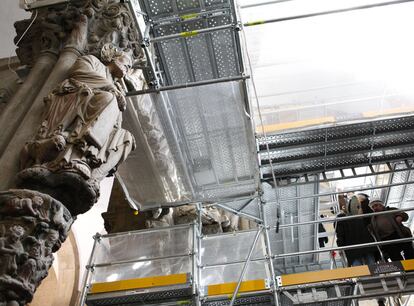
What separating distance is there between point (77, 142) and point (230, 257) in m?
3.05

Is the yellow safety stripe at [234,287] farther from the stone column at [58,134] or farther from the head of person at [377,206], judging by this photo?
the stone column at [58,134]

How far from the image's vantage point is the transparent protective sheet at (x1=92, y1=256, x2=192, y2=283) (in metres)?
5.25

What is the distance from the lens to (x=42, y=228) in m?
Answer: 2.57

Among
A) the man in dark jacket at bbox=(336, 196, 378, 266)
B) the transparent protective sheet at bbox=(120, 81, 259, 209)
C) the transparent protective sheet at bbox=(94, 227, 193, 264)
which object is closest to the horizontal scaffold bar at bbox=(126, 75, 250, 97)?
the transparent protective sheet at bbox=(120, 81, 259, 209)

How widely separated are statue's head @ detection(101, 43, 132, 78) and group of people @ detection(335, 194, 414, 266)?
3.42m

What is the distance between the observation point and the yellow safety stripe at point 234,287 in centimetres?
475

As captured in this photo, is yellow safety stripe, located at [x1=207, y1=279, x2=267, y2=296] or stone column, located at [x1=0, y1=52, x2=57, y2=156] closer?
stone column, located at [x1=0, y1=52, x2=57, y2=156]

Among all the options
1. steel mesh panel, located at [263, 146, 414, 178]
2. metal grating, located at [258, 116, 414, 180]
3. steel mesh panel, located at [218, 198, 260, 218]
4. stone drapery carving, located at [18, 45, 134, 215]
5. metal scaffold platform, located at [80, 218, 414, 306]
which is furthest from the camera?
steel mesh panel, located at [218, 198, 260, 218]

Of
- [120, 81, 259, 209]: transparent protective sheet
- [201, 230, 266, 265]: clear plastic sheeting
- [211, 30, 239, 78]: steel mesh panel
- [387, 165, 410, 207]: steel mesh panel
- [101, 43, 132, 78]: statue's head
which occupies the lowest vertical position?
[201, 230, 266, 265]: clear plastic sheeting

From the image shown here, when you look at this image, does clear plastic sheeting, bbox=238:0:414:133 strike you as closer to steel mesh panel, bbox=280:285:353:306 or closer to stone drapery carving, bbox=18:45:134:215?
Answer: steel mesh panel, bbox=280:285:353:306

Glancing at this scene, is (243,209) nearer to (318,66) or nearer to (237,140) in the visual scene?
(237,140)

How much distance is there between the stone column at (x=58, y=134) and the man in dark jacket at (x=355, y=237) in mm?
3566

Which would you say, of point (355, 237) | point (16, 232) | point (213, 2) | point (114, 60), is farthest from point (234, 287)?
point (213, 2)

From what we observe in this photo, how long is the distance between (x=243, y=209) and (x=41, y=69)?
11.8 feet
